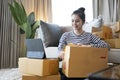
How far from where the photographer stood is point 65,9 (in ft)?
12.6

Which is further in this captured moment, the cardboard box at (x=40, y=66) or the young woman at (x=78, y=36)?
the young woman at (x=78, y=36)

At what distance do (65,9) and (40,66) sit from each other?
7.84 feet

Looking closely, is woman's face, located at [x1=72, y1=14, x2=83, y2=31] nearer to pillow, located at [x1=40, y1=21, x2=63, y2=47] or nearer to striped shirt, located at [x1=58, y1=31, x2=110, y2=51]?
striped shirt, located at [x1=58, y1=31, x2=110, y2=51]

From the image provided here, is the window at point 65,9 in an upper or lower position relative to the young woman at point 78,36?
upper

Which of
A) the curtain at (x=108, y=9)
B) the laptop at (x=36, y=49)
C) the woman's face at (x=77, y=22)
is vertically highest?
the curtain at (x=108, y=9)

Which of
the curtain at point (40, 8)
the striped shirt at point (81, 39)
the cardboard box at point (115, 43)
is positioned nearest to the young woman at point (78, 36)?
the striped shirt at point (81, 39)

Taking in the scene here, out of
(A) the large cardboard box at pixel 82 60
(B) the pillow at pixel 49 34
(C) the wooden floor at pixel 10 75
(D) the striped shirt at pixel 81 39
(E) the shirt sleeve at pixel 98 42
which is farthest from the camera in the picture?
(B) the pillow at pixel 49 34

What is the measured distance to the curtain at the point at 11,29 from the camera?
144 inches

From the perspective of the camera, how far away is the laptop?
159 cm

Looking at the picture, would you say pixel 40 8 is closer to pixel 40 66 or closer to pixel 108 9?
pixel 108 9

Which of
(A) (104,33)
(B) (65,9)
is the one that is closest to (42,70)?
(A) (104,33)

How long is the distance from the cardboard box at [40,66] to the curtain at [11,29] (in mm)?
2016

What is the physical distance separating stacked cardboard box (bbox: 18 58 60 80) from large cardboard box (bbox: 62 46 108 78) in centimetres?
15

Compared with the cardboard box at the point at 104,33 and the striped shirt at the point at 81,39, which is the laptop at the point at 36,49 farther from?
the cardboard box at the point at 104,33
